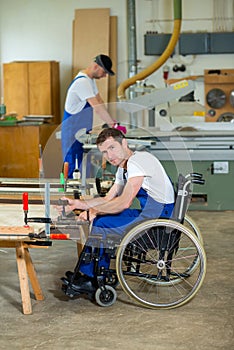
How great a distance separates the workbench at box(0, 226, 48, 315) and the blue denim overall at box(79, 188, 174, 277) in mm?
245

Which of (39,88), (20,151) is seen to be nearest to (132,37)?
(39,88)

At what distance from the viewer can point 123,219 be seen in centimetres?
284

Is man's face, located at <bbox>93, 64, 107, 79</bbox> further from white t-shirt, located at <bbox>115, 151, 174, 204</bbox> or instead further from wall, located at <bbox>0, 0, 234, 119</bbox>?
wall, located at <bbox>0, 0, 234, 119</bbox>

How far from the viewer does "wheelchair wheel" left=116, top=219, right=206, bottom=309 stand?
2725mm

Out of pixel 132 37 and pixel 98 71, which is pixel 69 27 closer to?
pixel 132 37

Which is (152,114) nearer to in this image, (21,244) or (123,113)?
(123,113)

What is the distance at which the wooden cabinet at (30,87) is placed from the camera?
6.45 metres

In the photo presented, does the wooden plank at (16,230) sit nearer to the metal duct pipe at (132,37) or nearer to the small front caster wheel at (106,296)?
the small front caster wheel at (106,296)

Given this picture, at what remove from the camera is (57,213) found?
9.39ft

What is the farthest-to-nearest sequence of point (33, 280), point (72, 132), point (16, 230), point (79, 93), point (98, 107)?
point (72, 132) → point (79, 93) → point (98, 107) → point (33, 280) → point (16, 230)

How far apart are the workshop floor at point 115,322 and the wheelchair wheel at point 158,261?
8 centimetres

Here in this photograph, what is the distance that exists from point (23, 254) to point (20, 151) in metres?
3.19

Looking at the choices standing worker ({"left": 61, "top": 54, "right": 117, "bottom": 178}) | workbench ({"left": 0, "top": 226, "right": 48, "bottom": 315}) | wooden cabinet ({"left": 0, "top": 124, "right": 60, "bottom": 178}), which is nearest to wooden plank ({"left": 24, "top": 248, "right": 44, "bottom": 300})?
workbench ({"left": 0, "top": 226, "right": 48, "bottom": 315})

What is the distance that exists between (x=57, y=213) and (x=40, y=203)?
0.77 feet
